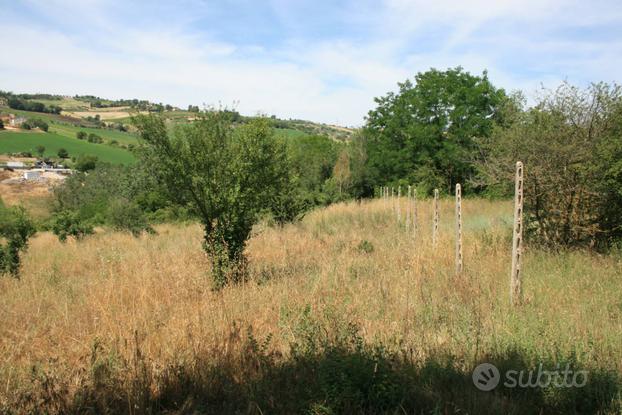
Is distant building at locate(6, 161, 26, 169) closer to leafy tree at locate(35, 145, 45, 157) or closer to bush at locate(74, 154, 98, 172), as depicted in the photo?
leafy tree at locate(35, 145, 45, 157)

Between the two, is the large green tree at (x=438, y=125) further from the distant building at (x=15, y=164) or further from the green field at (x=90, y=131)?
the green field at (x=90, y=131)

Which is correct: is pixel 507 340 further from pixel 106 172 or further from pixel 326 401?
pixel 106 172

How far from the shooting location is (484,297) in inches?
231

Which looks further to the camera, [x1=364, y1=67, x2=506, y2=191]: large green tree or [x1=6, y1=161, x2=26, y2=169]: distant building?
[x1=6, y1=161, x2=26, y2=169]: distant building

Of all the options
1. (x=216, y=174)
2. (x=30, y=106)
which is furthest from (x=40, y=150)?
(x=216, y=174)

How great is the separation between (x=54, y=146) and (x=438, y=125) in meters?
75.1

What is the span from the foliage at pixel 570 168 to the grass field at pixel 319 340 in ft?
3.35

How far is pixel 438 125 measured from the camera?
93.7 feet

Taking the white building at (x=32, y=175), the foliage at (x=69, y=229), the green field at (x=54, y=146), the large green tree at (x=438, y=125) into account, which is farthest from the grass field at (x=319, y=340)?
the green field at (x=54, y=146)

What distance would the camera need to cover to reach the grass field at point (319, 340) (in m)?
3.36

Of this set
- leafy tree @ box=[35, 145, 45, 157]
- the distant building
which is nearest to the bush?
the distant building

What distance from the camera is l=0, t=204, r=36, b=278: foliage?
31.7 feet

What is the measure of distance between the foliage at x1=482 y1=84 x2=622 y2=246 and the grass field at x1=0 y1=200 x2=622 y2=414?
1022mm

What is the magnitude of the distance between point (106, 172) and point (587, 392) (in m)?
57.5
